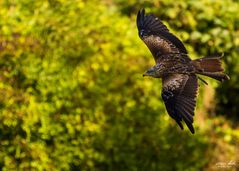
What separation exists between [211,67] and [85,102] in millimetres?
2312

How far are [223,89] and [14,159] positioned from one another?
3837 millimetres

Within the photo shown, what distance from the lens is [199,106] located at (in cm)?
1150

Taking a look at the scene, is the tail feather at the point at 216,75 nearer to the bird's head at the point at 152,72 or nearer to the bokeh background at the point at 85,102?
the bird's head at the point at 152,72

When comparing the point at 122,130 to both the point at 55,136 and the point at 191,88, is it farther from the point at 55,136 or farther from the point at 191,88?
the point at 191,88

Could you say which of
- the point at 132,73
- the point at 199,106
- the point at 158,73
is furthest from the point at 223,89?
the point at 158,73

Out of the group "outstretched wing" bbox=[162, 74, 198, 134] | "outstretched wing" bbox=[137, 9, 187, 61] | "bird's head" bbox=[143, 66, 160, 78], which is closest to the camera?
"outstretched wing" bbox=[162, 74, 198, 134]

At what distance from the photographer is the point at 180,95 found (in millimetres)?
8445

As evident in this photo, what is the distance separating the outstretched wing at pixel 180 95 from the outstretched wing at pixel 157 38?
26.1 inches

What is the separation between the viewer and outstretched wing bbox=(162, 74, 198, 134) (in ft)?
26.6

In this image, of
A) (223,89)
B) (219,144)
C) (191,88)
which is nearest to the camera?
(191,88)
